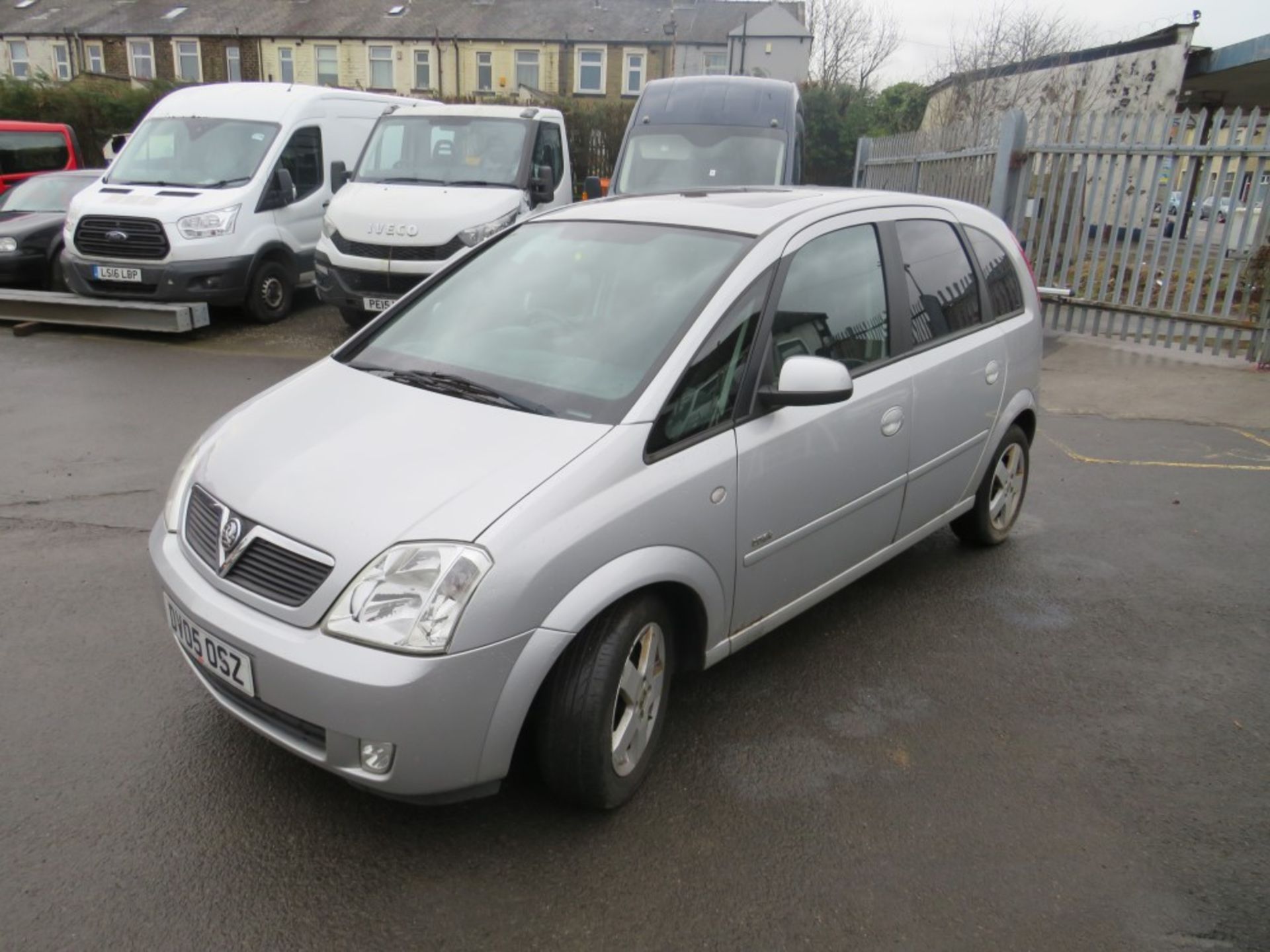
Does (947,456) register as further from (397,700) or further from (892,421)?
(397,700)

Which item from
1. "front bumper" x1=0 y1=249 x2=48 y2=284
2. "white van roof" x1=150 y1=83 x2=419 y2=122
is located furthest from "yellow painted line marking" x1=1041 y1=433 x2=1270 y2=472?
"front bumper" x1=0 y1=249 x2=48 y2=284

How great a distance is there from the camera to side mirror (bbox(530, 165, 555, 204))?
10.3m

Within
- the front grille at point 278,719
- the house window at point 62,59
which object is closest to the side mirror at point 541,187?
the front grille at point 278,719

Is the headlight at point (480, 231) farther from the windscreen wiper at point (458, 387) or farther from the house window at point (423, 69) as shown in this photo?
the house window at point (423, 69)

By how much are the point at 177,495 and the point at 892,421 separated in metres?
2.60

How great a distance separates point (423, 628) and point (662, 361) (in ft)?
3.79

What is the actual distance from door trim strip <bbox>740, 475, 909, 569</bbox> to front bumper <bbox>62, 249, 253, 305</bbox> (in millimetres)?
8229

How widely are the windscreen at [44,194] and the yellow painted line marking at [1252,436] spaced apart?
514 inches

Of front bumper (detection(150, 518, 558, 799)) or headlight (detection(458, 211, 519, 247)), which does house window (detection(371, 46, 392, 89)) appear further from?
front bumper (detection(150, 518, 558, 799))

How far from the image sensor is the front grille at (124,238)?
9586 mm

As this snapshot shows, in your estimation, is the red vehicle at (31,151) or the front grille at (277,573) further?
the red vehicle at (31,151)

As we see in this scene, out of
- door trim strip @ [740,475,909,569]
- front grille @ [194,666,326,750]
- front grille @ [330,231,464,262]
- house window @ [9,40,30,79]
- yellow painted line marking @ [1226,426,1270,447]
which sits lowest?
yellow painted line marking @ [1226,426,1270,447]

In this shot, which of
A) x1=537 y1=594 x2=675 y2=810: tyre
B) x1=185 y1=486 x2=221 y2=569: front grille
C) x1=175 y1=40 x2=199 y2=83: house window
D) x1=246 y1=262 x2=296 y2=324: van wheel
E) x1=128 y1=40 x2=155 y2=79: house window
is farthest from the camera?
x1=128 y1=40 x2=155 y2=79: house window

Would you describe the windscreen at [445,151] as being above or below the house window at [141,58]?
below
